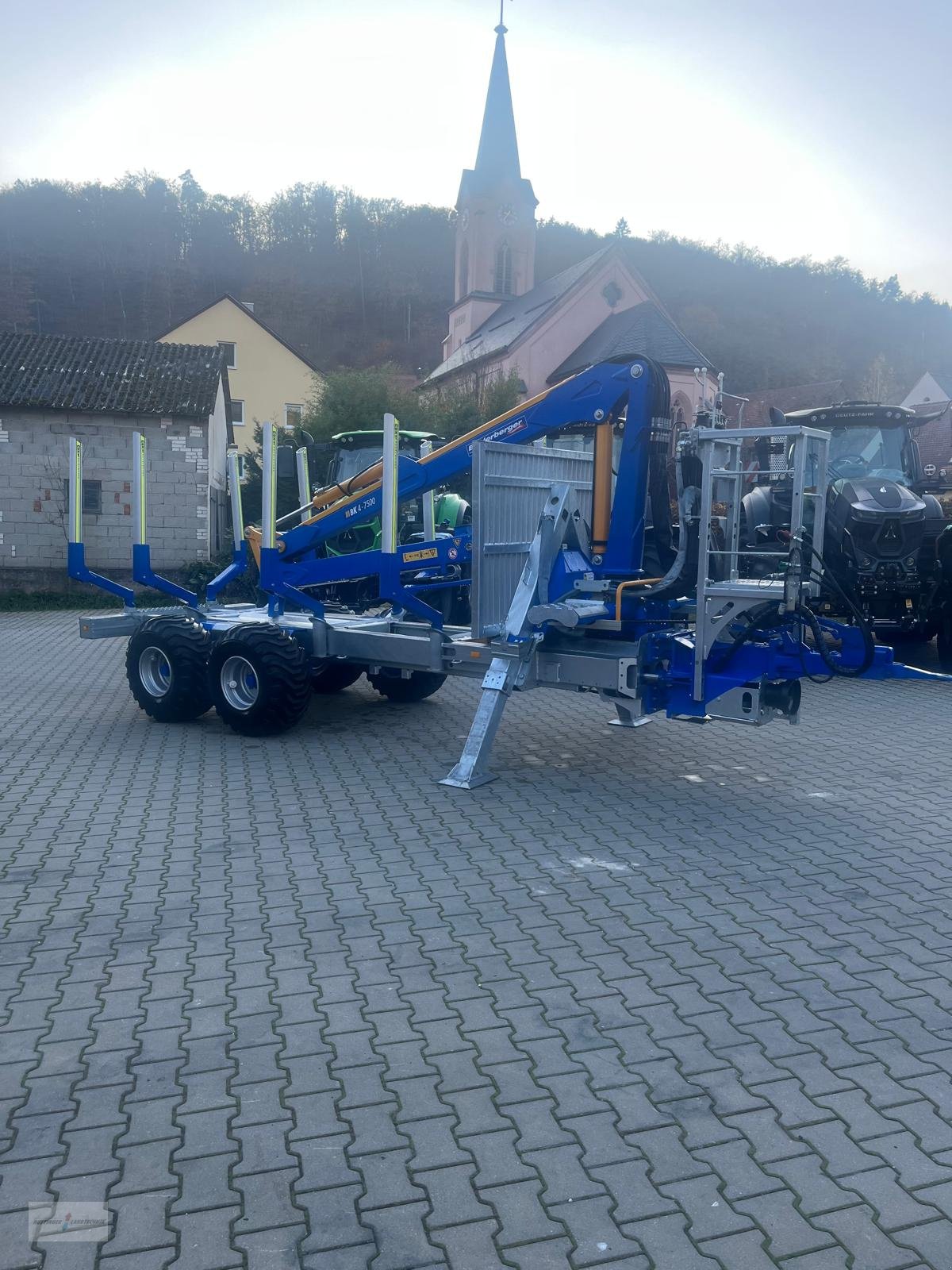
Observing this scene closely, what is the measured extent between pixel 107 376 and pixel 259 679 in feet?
64.8

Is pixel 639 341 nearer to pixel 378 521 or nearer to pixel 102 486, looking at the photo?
pixel 102 486

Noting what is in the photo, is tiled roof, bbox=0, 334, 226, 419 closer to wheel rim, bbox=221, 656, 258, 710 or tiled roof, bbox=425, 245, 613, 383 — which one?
wheel rim, bbox=221, 656, 258, 710

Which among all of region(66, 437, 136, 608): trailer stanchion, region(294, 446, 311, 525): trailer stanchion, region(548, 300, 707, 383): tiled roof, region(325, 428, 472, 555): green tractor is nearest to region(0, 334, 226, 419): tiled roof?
region(325, 428, 472, 555): green tractor

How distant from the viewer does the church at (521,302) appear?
4419cm

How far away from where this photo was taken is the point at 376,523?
11.8 m

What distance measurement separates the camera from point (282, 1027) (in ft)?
12.9

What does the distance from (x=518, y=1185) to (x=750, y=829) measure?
12.7 ft

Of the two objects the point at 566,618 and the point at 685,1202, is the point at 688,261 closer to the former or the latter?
the point at 566,618

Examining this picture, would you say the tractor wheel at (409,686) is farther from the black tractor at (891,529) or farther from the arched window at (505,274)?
the arched window at (505,274)

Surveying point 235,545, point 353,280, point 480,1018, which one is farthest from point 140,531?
point 353,280

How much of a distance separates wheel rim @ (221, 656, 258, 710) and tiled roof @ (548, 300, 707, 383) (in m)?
35.4

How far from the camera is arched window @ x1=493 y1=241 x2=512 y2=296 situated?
57125 millimetres

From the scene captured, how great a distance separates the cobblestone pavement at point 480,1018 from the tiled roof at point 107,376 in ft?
61.5

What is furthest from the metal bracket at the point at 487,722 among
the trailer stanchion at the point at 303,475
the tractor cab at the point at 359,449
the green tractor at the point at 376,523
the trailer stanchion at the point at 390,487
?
the tractor cab at the point at 359,449
